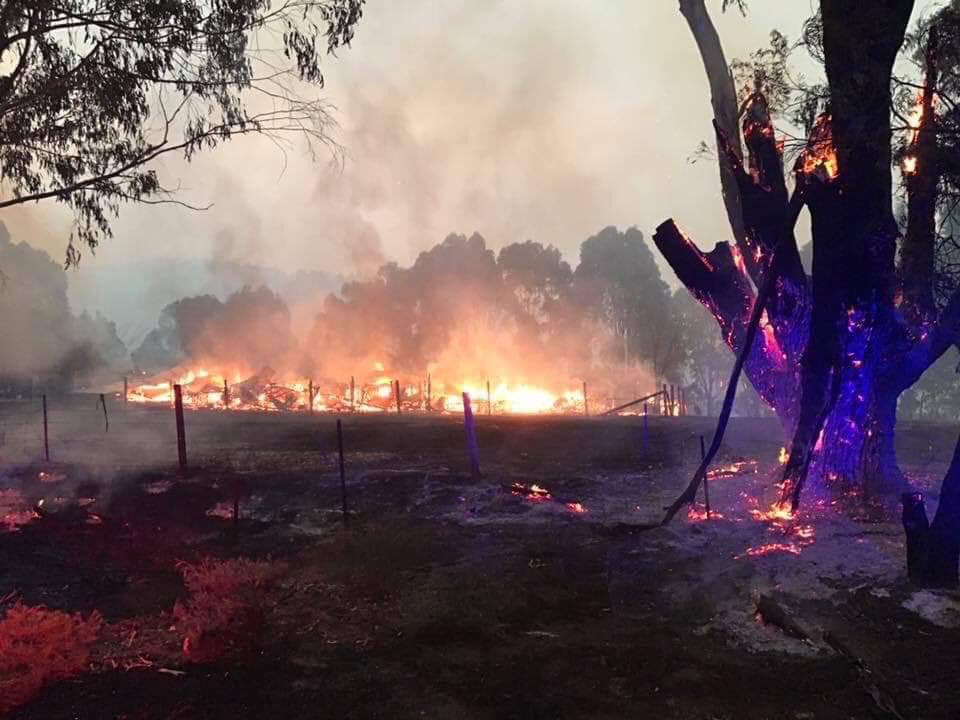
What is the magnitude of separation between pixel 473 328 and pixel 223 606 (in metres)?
49.5

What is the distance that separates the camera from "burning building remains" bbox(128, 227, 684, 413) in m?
52.1

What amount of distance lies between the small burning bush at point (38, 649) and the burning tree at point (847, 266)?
748cm

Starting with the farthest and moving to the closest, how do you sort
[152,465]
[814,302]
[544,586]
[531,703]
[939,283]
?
[152,465] → [939,283] → [814,302] → [544,586] → [531,703]

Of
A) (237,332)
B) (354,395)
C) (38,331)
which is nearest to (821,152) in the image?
Answer: (354,395)

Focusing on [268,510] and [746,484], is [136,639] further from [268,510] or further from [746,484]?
[746,484]

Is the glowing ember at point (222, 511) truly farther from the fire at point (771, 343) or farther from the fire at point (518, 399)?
the fire at point (518, 399)

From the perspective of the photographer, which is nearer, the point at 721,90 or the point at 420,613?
the point at 420,613

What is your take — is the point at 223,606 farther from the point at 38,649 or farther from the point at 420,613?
the point at 420,613

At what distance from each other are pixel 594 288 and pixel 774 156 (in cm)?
4295

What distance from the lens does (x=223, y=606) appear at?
711 centimetres

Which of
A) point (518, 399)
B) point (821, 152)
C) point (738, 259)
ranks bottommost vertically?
point (518, 399)

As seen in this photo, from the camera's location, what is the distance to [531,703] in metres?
5.24

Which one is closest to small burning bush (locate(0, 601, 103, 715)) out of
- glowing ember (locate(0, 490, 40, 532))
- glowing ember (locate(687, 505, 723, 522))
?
glowing ember (locate(0, 490, 40, 532))

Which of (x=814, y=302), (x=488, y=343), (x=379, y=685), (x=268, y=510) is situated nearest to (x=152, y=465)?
(x=268, y=510)
